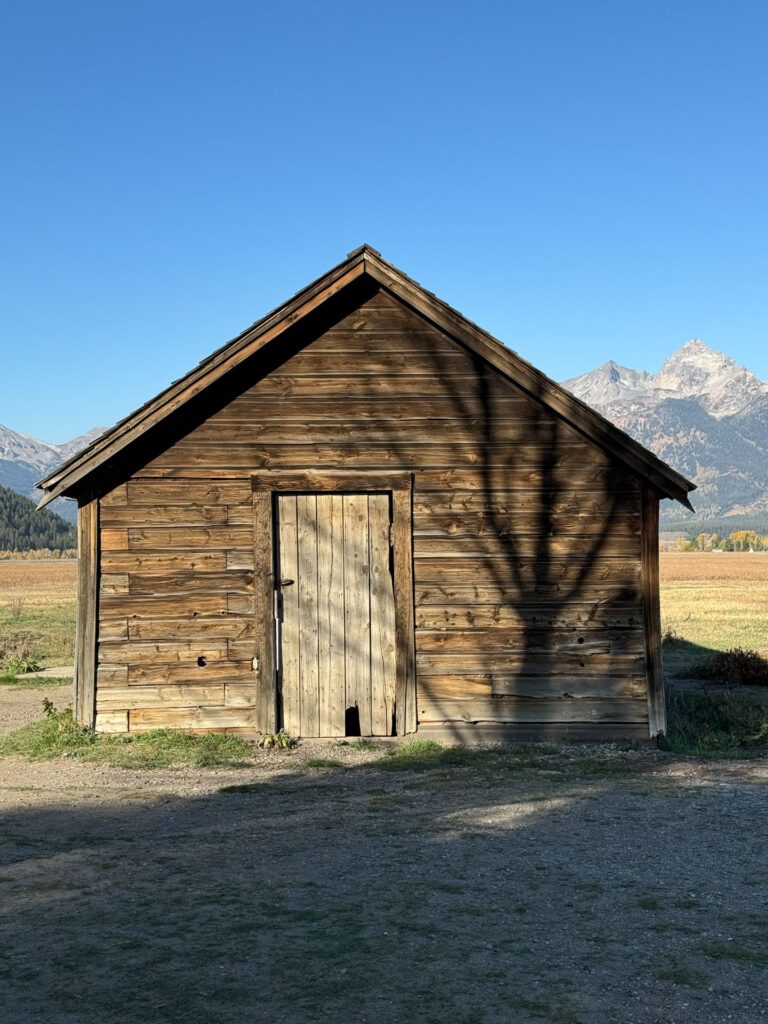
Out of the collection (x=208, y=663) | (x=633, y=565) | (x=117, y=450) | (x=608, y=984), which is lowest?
(x=608, y=984)

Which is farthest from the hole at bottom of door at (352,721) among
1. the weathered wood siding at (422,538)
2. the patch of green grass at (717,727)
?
the patch of green grass at (717,727)

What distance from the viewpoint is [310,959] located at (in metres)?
5.54

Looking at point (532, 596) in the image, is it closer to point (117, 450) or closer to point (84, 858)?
point (117, 450)

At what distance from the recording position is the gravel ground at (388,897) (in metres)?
5.04

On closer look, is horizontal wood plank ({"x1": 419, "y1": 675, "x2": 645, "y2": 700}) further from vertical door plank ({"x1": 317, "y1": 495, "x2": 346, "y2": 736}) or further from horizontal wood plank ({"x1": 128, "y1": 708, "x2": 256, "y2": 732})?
horizontal wood plank ({"x1": 128, "y1": 708, "x2": 256, "y2": 732})

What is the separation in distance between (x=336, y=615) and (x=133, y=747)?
2783 millimetres

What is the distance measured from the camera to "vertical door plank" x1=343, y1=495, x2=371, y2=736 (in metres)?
12.4

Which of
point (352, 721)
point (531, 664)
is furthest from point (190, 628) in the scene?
point (531, 664)

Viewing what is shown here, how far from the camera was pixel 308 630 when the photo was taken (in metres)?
12.4

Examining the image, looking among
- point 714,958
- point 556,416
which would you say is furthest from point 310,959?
point 556,416

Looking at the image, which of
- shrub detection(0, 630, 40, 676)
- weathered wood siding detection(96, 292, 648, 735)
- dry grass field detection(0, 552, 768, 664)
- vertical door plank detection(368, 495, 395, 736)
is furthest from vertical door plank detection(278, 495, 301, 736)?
dry grass field detection(0, 552, 768, 664)

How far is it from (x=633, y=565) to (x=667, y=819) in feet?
13.7

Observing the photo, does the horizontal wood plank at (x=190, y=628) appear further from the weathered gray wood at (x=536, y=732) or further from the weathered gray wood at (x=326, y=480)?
the weathered gray wood at (x=536, y=732)

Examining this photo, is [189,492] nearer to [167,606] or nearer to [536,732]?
[167,606]
